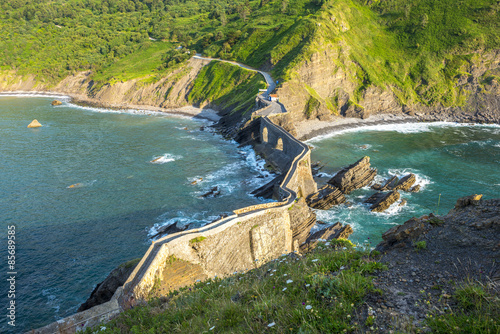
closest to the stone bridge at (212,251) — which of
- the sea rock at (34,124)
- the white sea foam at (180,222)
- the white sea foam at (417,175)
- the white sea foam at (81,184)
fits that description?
the white sea foam at (180,222)

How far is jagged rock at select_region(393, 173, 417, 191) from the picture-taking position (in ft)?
134

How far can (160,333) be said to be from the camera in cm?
932

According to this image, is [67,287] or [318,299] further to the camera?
[67,287]

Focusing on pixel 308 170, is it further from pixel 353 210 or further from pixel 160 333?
pixel 160 333

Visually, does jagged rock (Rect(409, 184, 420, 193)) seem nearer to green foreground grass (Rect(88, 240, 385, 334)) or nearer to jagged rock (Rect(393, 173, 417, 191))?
jagged rock (Rect(393, 173, 417, 191))

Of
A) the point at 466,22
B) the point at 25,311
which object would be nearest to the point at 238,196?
the point at 25,311

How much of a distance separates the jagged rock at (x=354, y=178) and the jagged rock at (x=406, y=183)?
12.2 feet

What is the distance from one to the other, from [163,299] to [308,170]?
2773 cm

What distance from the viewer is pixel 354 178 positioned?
41.7m

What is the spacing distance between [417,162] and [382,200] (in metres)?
20.9

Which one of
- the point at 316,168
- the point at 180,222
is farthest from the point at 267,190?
the point at 316,168

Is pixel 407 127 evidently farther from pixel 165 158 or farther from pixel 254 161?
pixel 165 158

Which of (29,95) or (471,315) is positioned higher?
(471,315)

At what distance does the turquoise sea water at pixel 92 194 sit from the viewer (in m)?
24.8
